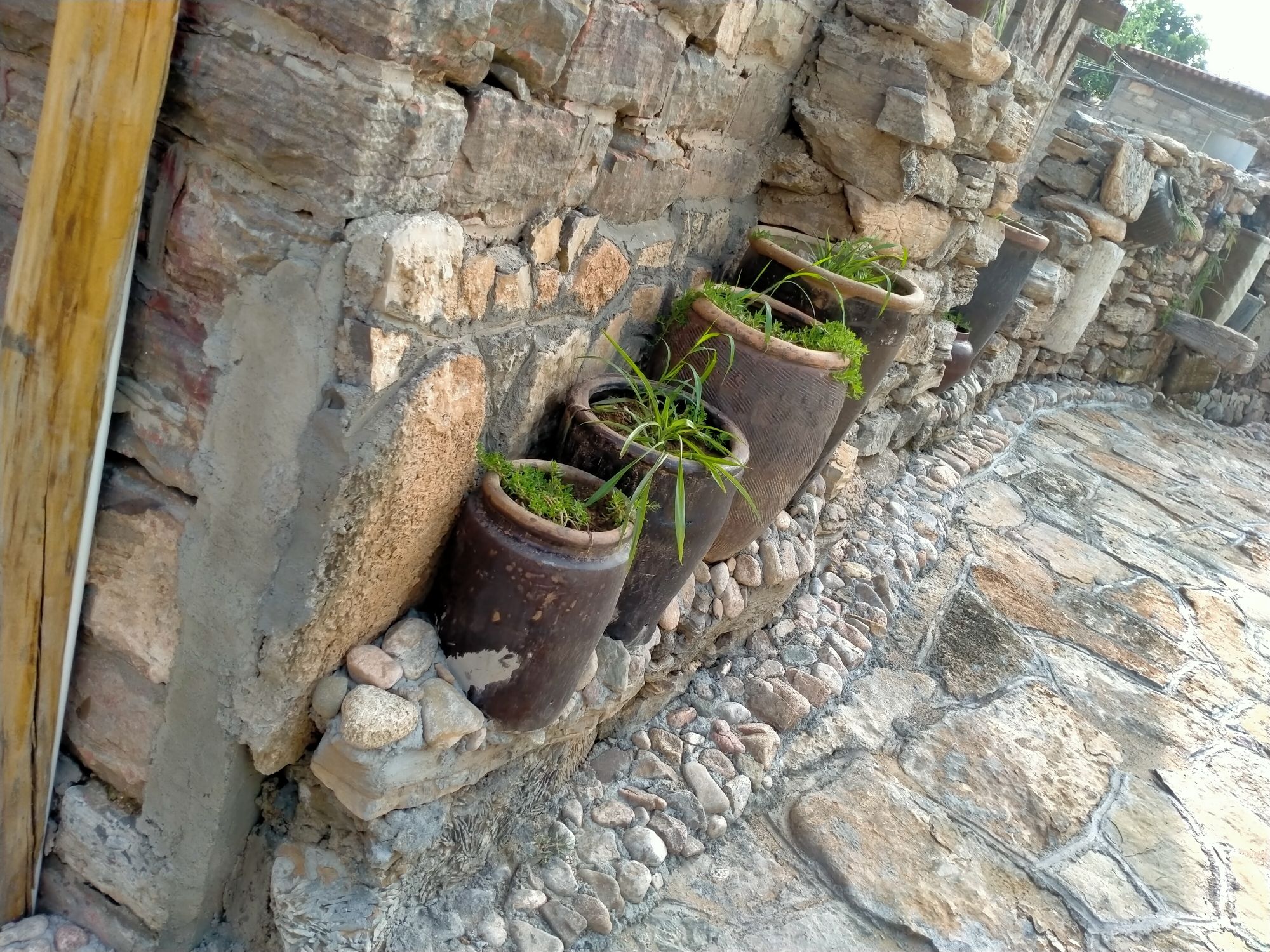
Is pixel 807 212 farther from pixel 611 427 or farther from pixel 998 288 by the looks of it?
pixel 998 288

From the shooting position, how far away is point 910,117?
2336 mm

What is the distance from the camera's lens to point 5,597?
1.25 m

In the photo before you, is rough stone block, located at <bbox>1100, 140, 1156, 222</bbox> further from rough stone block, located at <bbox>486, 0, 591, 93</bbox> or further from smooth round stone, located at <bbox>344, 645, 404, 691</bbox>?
smooth round stone, located at <bbox>344, 645, 404, 691</bbox>

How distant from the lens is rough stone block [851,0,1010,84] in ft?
7.39

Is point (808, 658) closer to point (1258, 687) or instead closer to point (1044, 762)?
point (1044, 762)

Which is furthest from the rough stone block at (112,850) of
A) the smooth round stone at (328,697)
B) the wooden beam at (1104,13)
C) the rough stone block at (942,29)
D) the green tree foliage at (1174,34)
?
the green tree foliage at (1174,34)

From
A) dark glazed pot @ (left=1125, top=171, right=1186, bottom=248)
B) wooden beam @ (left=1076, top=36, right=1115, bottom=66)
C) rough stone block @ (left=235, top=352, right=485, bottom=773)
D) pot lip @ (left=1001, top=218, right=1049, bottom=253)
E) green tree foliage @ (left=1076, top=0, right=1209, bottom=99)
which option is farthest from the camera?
green tree foliage @ (left=1076, top=0, right=1209, bottom=99)

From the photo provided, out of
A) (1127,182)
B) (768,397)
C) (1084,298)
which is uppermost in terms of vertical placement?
(1127,182)

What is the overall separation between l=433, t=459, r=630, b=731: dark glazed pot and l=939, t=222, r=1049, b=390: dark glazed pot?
295 centimetres

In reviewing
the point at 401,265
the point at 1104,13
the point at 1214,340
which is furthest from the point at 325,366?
the point at 1214,340

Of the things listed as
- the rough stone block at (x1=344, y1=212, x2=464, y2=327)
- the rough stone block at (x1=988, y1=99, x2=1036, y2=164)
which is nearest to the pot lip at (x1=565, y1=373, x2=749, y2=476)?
the rough stone block at (x1=344, y1=212, x2=464, y2=327)

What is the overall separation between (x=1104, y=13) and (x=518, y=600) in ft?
18.4

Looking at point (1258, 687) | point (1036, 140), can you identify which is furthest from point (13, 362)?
point (1036, 140)

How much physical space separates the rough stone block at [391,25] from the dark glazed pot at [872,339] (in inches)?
56.8
